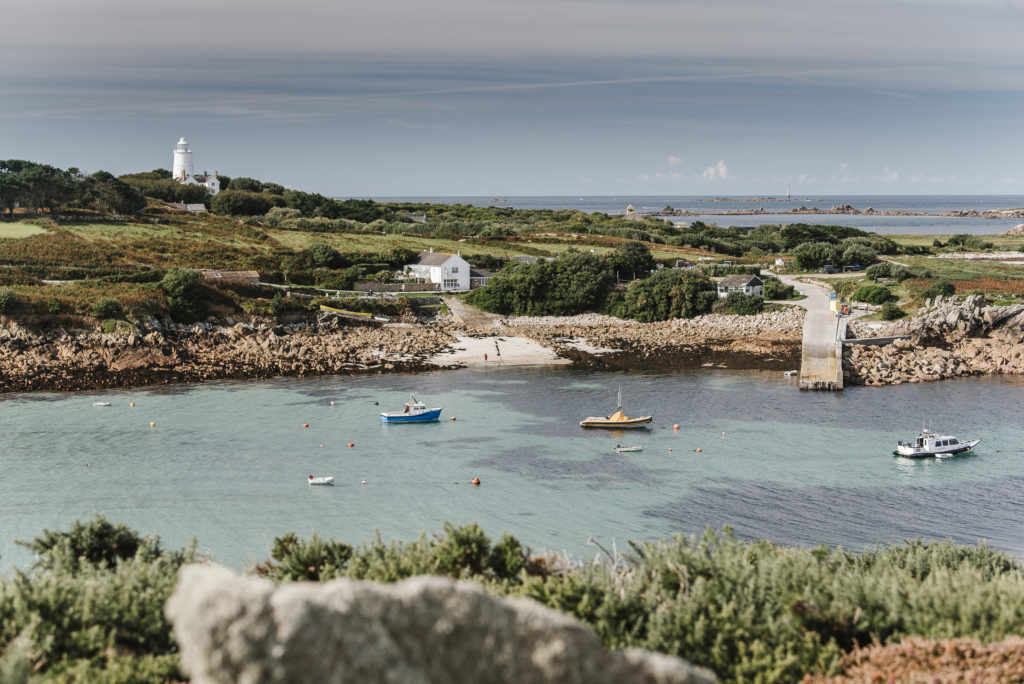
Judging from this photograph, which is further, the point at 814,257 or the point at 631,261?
the point at 814,257

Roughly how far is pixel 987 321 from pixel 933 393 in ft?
44.7

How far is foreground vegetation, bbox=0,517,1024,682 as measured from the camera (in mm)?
10266

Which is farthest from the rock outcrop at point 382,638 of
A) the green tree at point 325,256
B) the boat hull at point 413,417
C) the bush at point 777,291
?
the green tree at point 325,256

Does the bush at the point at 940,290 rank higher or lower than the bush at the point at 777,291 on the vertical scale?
higher

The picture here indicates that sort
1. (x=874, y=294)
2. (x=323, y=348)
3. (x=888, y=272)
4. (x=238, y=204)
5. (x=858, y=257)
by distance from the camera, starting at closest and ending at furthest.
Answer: (x=323, y=348) → (x=874, y=294) → (x=888, y=272) → (x=858, y=257) → (x=238, y=204)

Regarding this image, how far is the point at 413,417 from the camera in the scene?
120 feet

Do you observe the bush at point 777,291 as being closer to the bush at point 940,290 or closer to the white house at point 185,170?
the bush at point 940,290

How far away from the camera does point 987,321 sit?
52.3 m

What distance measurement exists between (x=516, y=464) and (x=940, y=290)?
43.2m

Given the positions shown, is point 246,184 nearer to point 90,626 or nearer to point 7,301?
point 7,301

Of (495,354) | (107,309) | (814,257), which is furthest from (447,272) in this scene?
(814,257)

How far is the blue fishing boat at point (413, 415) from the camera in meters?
36.6

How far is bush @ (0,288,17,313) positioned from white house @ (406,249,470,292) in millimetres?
31928

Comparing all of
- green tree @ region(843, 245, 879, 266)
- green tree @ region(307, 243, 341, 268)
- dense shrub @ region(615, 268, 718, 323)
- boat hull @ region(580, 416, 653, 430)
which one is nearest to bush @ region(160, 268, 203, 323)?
green tree @ region(307, 243, 341, 268)
